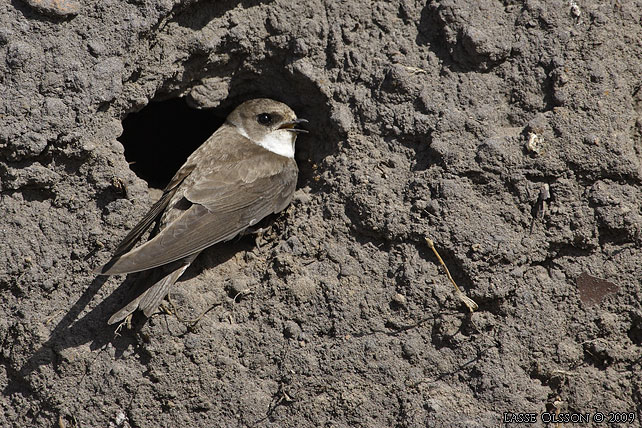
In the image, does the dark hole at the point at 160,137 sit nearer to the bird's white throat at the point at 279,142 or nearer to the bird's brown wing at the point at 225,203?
the bird's white throat at the point at 279,142

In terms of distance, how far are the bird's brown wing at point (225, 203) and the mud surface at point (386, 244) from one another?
0.16 metres

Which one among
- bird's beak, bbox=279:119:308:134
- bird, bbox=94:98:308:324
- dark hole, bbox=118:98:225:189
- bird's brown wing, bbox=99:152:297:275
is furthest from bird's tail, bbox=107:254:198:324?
dark hole, bbox=118:98:225:189

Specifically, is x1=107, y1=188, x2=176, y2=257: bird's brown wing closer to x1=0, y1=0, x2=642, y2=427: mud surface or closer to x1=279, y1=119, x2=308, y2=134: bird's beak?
x1=0, y1=0, x2=642, y2=427: mud surface

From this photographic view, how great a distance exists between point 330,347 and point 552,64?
1.27 meters

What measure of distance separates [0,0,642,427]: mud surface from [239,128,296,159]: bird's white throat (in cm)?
55

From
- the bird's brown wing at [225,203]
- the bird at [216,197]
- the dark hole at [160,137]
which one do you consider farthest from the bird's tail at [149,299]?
the dark hole at [160,137]

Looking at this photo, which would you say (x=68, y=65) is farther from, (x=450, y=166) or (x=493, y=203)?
(x=493, y=203)

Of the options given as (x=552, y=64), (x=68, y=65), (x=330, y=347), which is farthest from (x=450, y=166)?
(x=68, y=65)

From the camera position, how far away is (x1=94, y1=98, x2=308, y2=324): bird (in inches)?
96.0

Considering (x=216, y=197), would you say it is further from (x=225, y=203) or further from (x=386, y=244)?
(x=386, y=244)

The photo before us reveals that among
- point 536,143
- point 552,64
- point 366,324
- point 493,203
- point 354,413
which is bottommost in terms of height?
point 354,413

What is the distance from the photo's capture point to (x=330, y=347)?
2439 mm

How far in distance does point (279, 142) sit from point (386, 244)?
88 centimetres

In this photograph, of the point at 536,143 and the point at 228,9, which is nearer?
the point at 536,143
